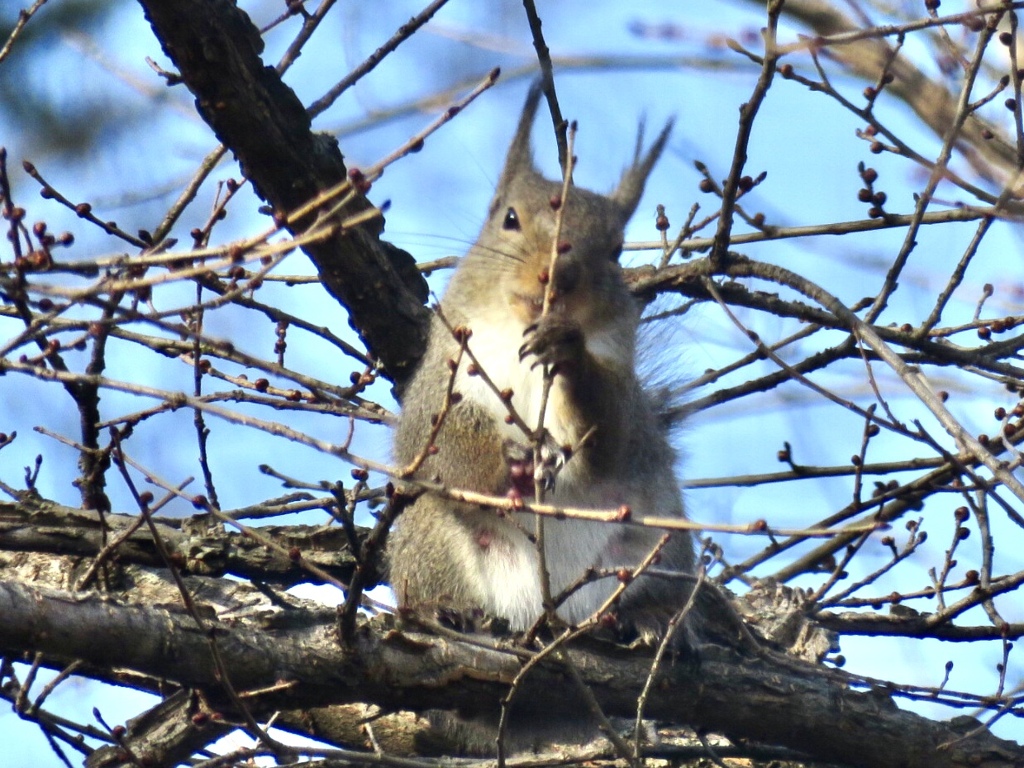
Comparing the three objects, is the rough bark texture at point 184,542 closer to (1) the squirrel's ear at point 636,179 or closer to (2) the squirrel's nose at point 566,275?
(2) the squirrel's nose at point 566,275

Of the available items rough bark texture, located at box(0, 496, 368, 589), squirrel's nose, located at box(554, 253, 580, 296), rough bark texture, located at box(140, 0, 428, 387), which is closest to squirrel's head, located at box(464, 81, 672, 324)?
squirrel's nose, located at box(554, 253, 580, 296)

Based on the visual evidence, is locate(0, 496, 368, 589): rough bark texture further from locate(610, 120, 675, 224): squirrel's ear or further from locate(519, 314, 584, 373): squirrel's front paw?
locate(610, 120, 675, 224): squirrel's ear

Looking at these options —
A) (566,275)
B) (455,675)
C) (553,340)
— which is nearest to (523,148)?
(566,275)

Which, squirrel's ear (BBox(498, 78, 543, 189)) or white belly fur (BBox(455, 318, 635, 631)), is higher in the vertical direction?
squirrel's ear (BBox(498, 78, 543, 189))

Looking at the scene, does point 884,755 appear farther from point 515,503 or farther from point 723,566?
point 515,503

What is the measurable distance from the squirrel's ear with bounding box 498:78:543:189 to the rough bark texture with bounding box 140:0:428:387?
501 mm

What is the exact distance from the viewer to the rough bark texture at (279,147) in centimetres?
346

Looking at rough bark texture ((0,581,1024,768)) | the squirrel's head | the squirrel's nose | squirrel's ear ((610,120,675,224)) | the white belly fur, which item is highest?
squirrel's ear ((610,120,675,224))

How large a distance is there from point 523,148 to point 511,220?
52cm

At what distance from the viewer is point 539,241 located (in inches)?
156

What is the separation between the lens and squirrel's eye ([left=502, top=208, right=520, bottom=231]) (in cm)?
417

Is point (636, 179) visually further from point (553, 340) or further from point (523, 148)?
point (553, 340)

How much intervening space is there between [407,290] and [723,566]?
1.56 meters

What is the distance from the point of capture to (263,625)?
9.88ft
